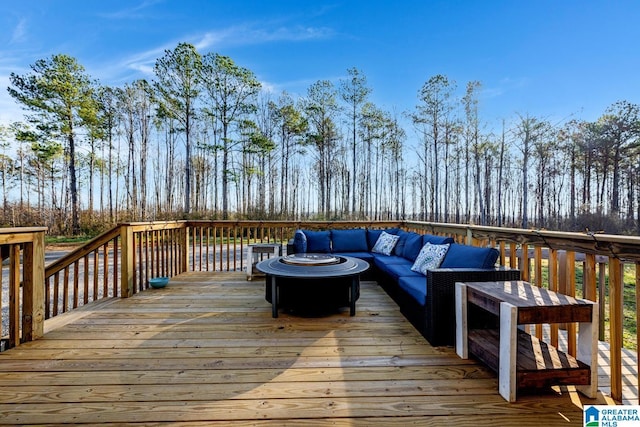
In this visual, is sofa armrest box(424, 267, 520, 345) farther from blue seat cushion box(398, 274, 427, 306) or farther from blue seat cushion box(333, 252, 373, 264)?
blue seat cushion box(333, 252, 373, 264)

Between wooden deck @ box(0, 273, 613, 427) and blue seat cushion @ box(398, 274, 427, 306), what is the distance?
1.07 ft

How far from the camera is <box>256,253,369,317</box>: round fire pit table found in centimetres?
280

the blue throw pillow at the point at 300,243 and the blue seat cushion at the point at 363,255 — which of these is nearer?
the blue seat cushion at the point at 363,255

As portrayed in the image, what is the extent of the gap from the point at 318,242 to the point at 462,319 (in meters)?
2.76

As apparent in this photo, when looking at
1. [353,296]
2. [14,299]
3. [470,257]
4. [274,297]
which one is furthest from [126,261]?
[470,257]

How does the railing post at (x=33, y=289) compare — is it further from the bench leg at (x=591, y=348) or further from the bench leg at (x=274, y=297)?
the bench leg at (x=591, y=348)

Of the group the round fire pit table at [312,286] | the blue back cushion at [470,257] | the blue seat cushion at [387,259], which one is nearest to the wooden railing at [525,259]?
the blue back cushion at [470,257]

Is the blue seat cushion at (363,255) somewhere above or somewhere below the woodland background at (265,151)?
below

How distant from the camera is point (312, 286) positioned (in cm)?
289

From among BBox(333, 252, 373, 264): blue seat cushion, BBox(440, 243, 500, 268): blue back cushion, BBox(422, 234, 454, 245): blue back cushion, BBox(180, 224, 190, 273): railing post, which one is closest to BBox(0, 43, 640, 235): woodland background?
BBox(180, 224, 190, 273): railing post

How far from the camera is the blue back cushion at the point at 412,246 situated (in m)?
3.69

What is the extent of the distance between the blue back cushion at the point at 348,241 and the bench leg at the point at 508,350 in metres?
3.10

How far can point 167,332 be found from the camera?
2.45 metres

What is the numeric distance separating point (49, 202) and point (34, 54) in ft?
19.9
